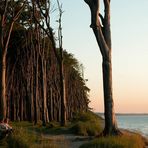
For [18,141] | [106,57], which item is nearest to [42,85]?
[106,57]

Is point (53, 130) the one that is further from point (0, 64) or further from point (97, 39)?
point (97, 39)

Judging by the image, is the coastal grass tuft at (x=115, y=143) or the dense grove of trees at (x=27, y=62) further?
the dense grove of trees at (x=27, y=62)

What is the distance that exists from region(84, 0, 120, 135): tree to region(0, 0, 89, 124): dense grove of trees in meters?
9.66

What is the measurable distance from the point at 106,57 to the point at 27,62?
27.2 m

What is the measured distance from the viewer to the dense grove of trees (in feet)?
105

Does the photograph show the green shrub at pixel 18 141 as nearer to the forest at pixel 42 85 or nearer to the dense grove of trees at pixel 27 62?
the forest at pixel 42 85

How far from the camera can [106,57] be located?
21.6 m

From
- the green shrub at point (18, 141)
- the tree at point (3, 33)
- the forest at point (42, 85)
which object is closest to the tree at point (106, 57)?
the forest at point (42, 85)

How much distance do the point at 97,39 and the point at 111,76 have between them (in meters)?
1.83

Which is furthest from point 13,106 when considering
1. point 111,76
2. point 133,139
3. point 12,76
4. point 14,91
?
point 133,139

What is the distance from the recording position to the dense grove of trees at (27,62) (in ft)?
105

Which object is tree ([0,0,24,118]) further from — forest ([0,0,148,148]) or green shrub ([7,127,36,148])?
green shrub ([7,127,36,148])

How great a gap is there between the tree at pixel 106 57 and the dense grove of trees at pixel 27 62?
966 centimetres

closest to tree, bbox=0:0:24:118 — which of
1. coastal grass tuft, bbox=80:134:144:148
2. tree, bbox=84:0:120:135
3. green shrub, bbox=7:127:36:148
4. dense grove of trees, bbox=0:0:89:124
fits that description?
dense grove of trees, bbox=0:0:89:124
